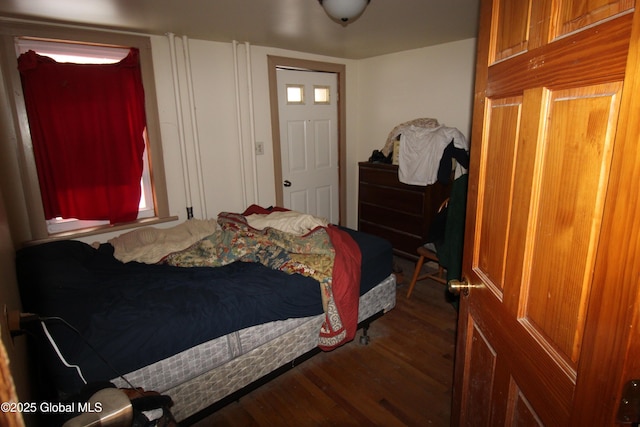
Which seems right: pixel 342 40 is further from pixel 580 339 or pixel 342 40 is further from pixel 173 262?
pixel 580 339

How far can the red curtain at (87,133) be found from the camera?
2461 mm

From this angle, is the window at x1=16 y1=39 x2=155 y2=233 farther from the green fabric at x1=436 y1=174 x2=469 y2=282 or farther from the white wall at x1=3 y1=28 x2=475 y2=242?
the green fabric at x1=436 y1=174 x2=469 y2=282

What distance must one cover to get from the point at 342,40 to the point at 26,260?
2996mm

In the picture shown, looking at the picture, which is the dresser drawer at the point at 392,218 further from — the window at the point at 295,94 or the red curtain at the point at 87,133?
the red curtain at the point at 87,133

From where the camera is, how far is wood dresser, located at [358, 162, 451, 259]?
11.5 ft

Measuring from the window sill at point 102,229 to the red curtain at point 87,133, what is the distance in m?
0.06

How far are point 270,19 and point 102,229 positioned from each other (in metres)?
2.13

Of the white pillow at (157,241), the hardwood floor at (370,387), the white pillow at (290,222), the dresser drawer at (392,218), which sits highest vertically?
the white pillow at (290,222)

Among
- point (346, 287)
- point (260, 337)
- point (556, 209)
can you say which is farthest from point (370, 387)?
point (556, 209)

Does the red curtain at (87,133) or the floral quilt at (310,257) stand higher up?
the red curtain at (87,133)

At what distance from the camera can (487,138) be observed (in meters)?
1.05

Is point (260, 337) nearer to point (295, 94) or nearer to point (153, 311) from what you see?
point (153, 311)

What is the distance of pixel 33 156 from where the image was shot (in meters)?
2.47

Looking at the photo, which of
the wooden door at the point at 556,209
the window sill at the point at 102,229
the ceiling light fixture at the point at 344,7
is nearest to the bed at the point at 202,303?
the window sill at the point at 102,229
